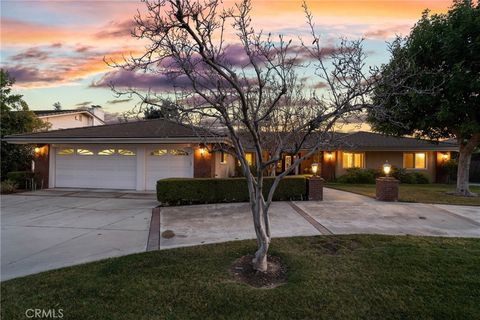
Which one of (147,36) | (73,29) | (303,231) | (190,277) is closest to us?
(147,36)

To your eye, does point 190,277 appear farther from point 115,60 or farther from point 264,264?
point 115,60

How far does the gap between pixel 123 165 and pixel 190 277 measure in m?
11.9

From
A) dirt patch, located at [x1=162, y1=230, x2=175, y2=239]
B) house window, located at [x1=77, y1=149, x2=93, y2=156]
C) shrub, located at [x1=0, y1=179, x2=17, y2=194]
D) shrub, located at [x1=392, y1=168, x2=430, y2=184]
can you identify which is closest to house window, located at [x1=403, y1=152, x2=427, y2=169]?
shrub, located at [x1=392, y1=168, x2=430, y2=184]

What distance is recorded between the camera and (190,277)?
15.2 ft

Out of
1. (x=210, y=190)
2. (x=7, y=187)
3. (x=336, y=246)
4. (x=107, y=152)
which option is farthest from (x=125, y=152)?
(x=336, y=246)

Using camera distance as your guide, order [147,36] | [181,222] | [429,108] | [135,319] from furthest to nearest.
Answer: [429,108] < [181,222] < [147,36] < [135,319]

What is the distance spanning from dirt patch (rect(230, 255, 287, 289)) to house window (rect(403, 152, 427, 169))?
66.4 feet

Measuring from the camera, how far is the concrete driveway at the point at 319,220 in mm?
7133

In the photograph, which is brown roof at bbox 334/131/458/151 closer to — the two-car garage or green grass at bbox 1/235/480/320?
the two-car garage

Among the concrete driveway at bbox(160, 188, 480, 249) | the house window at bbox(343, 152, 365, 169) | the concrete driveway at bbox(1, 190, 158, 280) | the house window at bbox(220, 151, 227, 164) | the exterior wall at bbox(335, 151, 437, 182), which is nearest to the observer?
the concrete driveway at bbox(1, 190, 158, 280)

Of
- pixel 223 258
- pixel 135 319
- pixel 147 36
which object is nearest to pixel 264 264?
pixel 223 258

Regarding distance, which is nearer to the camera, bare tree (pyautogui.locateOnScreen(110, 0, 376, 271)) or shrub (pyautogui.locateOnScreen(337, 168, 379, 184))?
bare tree (pyautogui.locateOnScreen(110, 0, 376, 271))

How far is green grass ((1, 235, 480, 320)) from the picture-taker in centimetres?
378

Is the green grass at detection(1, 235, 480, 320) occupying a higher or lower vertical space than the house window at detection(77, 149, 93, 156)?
lower
